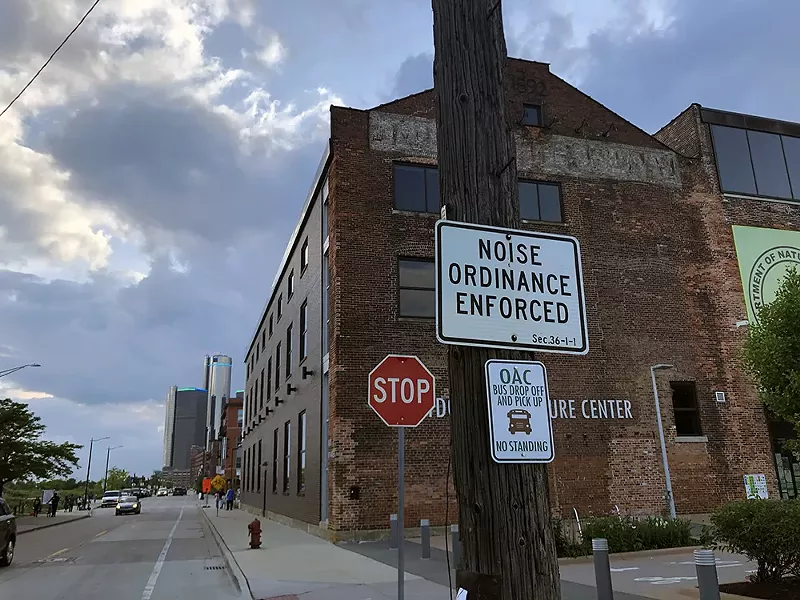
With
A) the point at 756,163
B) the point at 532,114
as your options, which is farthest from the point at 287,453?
the point at 756,163

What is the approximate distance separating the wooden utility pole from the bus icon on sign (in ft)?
0.36

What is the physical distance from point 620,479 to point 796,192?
13.3m

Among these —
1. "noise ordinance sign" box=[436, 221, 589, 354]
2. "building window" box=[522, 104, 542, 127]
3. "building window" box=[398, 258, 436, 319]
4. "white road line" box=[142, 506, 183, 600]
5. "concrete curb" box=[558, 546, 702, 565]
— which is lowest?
"white road line" box=[142, 506, 183, 600]

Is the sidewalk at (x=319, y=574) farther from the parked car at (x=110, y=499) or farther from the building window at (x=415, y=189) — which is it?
the parked car at (x=110, y=499)

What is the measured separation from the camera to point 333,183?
20.3 m

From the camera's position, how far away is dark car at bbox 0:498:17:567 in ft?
48.2

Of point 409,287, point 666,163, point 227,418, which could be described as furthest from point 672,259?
point 227,418

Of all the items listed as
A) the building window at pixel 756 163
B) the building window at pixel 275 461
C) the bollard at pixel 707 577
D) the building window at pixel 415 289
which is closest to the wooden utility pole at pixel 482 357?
the bollard at pixel 707 577

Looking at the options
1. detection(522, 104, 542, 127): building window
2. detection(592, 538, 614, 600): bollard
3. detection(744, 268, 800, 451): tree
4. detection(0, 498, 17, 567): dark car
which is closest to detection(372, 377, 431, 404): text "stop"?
detection(592, 538, 614, 600): bollard

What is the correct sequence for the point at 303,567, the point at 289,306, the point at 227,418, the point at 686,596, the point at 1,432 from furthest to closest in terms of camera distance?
the point at 227,418 < the point at 1,432 < the point at 289,306 < the point at 303,567 < the point at 686,596

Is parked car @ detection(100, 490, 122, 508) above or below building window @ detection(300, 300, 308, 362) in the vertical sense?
below

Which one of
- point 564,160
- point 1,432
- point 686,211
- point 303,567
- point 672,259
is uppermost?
point 564,160

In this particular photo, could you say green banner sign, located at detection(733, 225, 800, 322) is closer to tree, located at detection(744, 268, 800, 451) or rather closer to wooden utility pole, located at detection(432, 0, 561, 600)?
tree, located at detection(744, 268, 800, 451)

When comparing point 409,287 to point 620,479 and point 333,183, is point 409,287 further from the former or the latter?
point 620,479
